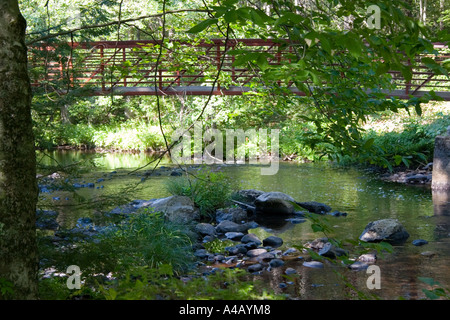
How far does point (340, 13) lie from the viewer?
1.94 m

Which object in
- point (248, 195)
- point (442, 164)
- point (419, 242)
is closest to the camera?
point (419, 242)

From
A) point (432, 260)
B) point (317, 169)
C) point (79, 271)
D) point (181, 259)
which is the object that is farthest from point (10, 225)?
point (317, 169)

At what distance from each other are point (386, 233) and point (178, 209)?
112 inches

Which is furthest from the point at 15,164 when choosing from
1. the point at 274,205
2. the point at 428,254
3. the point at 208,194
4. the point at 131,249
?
the point at 274,205

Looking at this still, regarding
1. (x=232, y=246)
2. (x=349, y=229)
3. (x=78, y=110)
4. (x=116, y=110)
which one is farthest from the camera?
(x=116, y=110)

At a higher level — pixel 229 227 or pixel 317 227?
pixel 317 227

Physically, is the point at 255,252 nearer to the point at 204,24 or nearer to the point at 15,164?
the point at 15,164

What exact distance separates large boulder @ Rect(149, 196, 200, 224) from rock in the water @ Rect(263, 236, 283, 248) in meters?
1.10

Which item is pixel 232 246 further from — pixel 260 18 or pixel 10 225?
pixel 260 18

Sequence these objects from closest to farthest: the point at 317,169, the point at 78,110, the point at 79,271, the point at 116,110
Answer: the point at 79,271
the point at 317,169
the point at 78,110
the point at 116,110

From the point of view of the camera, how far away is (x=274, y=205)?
7.66m
